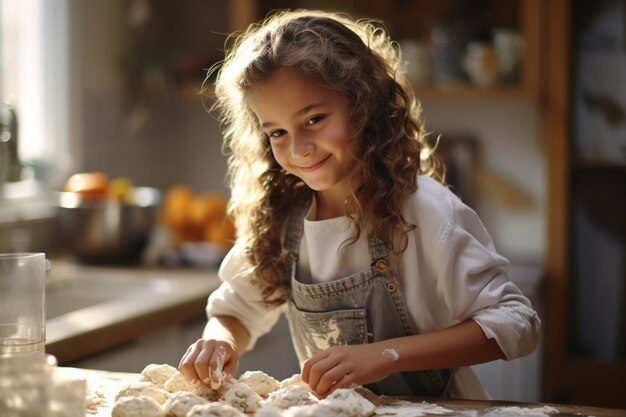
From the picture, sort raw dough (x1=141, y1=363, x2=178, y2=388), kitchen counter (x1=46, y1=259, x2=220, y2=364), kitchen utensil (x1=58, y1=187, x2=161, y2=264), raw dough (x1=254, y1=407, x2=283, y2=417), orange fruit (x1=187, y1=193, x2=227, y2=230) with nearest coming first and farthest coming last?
1. raw dough (x1=254, y1=407, x2=283, y2=417)
2. raw dough (x1=141, y1=363, x2=178, y2=388)
3. kitchen counter (x1=46, y1=259, x2=220, y2=364)
4. kitchen utensil (x1=58, y1=187, x2=161, y2=264)
5. orange fruit (x1=187, y1=193, x2=227, y2=230)

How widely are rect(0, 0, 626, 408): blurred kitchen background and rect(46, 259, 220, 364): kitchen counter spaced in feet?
0.64

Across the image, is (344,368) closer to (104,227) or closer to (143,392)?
(143,392)

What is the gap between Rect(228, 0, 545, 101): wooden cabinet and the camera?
2.44 metres

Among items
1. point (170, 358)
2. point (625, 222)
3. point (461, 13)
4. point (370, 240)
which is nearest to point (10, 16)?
point (170, 358)

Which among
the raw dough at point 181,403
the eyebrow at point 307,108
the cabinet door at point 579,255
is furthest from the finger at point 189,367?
the cabinet door at point 579,255

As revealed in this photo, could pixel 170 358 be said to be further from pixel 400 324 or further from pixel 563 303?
pixel 563 303

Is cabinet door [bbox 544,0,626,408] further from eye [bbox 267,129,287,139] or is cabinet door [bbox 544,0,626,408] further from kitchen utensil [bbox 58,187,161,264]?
eye [bbox 267,129,287,139]

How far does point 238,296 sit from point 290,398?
0.36 m

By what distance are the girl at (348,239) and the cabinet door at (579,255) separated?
1.26 metres

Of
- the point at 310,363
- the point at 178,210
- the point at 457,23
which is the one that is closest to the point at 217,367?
the point at 310,363

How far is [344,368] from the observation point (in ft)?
3.33

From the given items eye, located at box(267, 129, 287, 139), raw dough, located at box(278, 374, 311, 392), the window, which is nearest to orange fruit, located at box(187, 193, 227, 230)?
the window

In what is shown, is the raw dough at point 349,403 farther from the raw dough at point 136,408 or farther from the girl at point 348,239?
the raw dough at point 136,408

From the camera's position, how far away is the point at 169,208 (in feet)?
8.05
